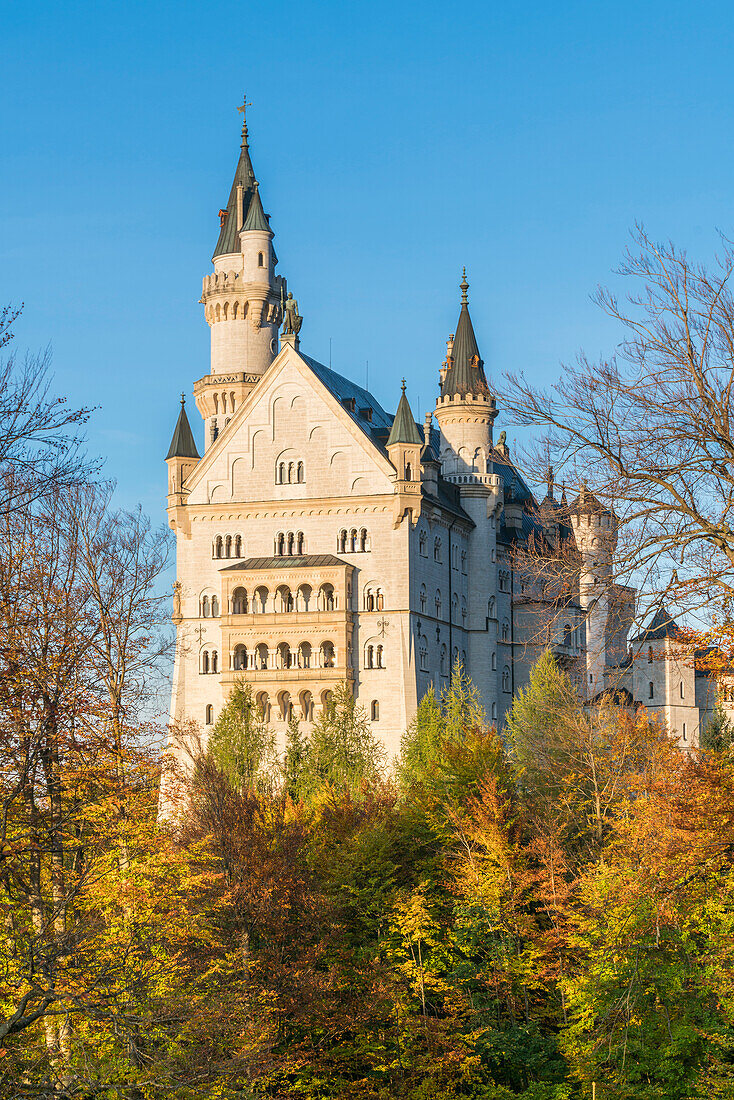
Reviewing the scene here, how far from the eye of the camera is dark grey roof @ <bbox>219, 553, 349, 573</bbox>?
95375 mm

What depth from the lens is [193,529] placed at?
100 m

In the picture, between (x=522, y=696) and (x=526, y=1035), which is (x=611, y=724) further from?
(x=522, y=696)

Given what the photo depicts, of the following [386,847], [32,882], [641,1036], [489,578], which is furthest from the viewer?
[489,578]

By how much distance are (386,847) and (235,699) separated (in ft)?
110

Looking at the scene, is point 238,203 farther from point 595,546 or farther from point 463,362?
point 595,546

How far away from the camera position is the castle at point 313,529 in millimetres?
94688

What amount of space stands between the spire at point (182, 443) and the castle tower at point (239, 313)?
2275 mm

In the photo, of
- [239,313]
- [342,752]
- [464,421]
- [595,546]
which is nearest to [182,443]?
[239,313]

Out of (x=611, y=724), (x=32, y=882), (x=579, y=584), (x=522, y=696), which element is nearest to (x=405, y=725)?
(x=522, y=696)

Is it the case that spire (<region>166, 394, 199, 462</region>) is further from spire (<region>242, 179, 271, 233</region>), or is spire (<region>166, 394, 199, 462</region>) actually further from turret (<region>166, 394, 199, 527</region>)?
spire (<region>242, 179, 271, 233</region>)

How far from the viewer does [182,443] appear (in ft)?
340

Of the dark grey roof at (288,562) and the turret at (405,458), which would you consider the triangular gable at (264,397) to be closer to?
Result: the turret at (405,458)

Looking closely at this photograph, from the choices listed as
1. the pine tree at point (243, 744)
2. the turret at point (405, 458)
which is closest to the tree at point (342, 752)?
the pine tree at point (243, 744)

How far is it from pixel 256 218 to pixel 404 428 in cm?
2118
